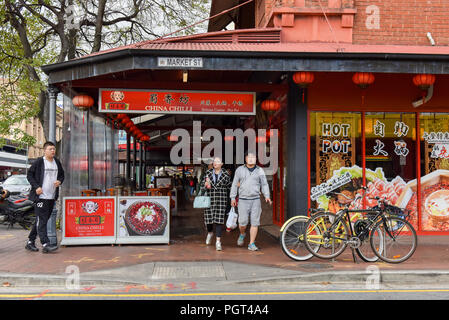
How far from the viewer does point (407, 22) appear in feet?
32.9

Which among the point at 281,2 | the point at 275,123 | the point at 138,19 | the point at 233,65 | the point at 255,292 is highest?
the point at 138,19

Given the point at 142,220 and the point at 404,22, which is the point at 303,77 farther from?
the point at 142,220

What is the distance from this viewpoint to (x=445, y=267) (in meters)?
6.80

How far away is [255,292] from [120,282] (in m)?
1.94

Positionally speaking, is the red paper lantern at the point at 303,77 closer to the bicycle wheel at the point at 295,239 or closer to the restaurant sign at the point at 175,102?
the restaurant sign at the point at 175,102

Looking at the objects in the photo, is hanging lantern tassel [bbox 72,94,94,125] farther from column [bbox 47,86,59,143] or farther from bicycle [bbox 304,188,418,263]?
bicycle [bbox 304,188,418,263]

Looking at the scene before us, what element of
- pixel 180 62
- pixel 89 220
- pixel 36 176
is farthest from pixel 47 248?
pixel 180 62

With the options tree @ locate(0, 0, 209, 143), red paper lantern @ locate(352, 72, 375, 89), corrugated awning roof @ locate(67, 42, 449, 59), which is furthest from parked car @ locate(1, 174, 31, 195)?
red paper lantern @ locate(352, 72, 375, 89)

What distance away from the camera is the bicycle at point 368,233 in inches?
285

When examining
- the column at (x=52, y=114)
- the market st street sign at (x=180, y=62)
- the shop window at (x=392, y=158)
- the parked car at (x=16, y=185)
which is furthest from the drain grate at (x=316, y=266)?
the parked car at (x=16, y=185)

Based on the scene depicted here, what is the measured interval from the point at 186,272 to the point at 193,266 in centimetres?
40

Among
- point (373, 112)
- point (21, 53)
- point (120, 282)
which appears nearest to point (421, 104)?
point (373, 112)
